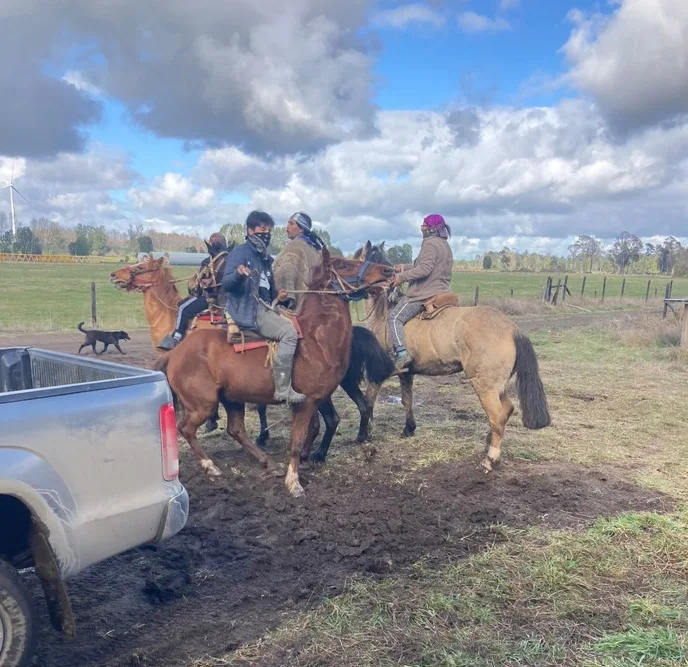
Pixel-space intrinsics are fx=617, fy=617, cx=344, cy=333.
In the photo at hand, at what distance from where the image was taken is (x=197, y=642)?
3559 millimetres

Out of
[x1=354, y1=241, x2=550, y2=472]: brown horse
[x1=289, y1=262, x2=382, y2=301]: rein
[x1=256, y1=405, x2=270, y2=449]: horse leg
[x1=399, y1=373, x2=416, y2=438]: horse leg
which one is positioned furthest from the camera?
[x1=399, y1=373, x2=416, y2=438]: horse leg

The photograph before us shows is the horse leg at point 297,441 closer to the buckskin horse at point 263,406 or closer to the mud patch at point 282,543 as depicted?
the mud patch at point 282,543

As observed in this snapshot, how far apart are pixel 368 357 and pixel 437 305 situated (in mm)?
1115

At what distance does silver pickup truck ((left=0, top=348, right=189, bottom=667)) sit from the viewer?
288 cm

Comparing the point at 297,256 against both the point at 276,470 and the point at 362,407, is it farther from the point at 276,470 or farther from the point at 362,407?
the point at 276,470

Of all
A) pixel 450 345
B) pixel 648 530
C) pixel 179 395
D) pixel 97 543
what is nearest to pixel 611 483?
pixel 648 530

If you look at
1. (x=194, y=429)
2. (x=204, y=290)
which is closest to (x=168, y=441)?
(x=194, y=429)

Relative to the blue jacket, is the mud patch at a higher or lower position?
lower

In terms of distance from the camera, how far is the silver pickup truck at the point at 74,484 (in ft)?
9.46

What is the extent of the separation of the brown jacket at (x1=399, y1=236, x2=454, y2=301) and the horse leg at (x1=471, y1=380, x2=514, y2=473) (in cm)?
143

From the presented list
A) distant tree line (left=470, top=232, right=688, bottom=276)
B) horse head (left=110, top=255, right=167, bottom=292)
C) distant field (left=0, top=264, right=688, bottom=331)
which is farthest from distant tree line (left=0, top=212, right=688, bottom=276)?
horse head (left=110, top=255, right=167, bottom=292)

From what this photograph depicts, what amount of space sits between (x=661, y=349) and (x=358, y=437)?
12673 millimetres

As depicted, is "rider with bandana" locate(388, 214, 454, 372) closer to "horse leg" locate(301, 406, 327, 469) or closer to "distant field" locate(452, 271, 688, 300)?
"horse leg" locate(301, 406, 327, 469)

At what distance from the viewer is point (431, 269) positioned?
7898mm
